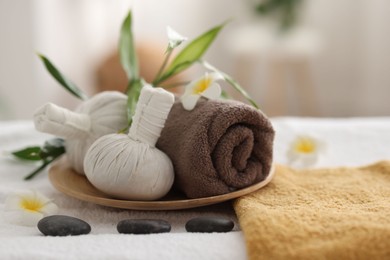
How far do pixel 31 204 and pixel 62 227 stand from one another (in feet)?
0.32

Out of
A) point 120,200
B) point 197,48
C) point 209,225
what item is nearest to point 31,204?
point 120,200

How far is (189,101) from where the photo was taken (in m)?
0.76

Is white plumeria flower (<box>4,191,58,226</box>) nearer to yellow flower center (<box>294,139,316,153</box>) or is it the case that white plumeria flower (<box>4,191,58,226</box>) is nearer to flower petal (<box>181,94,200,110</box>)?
flower petal (<box>181,94,200,110</box>)

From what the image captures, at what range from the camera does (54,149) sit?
0.88m

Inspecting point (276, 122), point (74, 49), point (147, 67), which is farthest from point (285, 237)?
point (74, 49)

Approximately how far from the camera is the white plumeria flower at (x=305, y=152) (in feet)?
3.11

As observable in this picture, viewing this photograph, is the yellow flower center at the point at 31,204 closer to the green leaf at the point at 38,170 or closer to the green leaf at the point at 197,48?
the green leaf at the point at 38,170

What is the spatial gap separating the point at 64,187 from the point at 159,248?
22 centimetres

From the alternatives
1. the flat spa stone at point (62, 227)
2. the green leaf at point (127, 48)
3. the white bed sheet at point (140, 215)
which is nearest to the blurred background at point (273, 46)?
the white bed sheet at point (140, 215)

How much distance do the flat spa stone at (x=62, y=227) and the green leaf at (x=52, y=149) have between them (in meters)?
0.23

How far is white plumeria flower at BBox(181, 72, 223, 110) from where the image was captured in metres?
0.76

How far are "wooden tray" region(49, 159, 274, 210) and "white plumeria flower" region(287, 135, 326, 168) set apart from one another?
0.17 meters

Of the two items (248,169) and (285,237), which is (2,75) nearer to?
(248,169)

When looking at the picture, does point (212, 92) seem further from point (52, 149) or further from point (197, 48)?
point (52, 149)
